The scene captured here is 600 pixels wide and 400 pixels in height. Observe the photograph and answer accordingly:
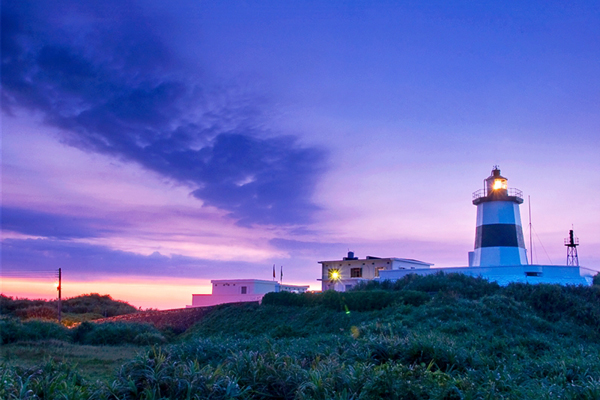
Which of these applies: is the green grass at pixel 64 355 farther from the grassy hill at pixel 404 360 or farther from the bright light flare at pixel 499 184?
the bright light flare at pixel 499 184

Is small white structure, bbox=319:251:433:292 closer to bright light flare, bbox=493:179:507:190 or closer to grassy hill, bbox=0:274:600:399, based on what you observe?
bright light flare, bbox=493:179:507:190

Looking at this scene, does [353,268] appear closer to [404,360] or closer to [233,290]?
[233,290]

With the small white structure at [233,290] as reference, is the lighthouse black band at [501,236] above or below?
above

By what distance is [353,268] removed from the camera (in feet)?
137

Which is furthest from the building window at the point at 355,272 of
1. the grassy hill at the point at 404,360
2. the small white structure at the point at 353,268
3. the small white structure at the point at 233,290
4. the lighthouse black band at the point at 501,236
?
the grassy hill at the point at 404,360

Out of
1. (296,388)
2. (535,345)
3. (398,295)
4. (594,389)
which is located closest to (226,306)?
(398,295)

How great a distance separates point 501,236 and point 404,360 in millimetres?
22166

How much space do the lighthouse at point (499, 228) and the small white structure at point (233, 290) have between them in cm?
1542

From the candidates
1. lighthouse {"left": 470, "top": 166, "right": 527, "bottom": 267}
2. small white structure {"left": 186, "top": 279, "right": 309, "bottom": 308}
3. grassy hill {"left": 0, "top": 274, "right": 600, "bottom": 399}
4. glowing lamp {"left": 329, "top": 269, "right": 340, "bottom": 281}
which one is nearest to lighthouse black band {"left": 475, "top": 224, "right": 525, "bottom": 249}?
lighthouse {"left": 470, "top": 166, "right": 527, "bottom": 267}

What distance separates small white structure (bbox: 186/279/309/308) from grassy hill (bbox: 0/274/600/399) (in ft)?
48.3

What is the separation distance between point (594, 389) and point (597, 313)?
55.5ft

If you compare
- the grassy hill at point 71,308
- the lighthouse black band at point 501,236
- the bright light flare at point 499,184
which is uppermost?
the bright light flare at point 499,184

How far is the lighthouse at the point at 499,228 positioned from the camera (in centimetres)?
3064

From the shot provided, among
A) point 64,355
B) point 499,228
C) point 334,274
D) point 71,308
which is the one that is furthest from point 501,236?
point 71,308
